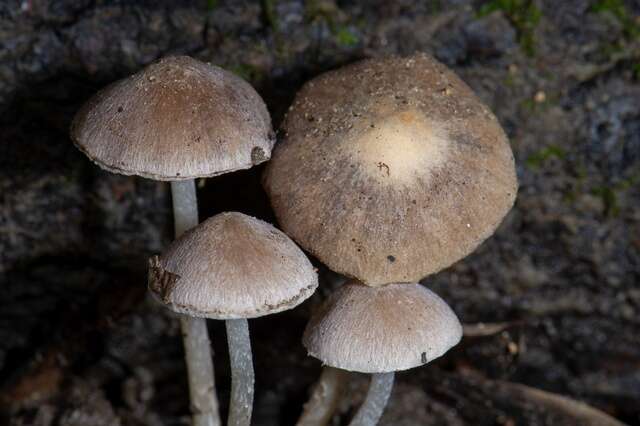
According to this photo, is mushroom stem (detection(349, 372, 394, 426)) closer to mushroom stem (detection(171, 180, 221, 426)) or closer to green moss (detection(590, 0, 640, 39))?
mushroom stem (detection(171, 180, 221, 426))

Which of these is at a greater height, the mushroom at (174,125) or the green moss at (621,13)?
the green moss at (621,13)

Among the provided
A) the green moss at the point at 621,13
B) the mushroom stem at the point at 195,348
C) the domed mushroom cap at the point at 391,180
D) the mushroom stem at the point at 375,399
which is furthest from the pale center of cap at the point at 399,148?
the green moss at the point at 621,13

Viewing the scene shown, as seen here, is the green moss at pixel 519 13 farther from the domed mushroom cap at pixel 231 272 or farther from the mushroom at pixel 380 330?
the domed mushroom cap at pixel 231 272

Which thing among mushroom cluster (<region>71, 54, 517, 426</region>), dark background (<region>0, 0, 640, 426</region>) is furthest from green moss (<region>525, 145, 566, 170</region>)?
mushroom cluster (<region>71, 54, 517, 426</region>)

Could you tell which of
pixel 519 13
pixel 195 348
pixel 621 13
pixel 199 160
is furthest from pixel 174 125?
pixel 621 13

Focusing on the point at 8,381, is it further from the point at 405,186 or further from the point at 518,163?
the point at 518,163
